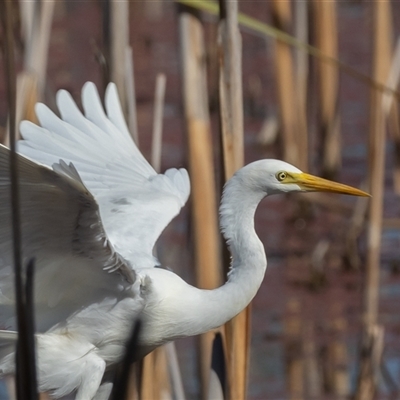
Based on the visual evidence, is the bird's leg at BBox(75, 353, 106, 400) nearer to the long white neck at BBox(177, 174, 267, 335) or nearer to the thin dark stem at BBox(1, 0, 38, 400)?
the long white neck at BBox(177, 174, 267, 335)

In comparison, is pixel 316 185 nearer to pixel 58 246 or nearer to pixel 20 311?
pixel 58 246

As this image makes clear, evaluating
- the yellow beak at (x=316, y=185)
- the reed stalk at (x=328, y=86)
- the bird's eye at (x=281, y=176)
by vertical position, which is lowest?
the yellow beak at (x=316, y=185)

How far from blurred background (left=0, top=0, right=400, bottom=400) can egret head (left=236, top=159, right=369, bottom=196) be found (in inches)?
2.2

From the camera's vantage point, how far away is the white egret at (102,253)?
1850 mm

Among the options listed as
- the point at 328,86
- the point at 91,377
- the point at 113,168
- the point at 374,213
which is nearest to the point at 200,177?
the point at 113,168

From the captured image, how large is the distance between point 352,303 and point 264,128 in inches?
65.1

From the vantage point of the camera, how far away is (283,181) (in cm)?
195

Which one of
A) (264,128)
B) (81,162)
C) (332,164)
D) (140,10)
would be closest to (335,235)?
(332,164)

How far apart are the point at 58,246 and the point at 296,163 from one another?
7.38 feet

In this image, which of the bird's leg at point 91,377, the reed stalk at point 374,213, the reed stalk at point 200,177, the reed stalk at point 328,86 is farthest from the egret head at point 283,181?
the reed stalk at point 328,86

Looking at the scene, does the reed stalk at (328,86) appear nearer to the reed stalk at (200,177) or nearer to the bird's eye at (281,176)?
the reed stalk at (200,177)

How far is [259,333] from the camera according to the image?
337cm

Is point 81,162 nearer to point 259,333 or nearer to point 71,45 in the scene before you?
point 259,333

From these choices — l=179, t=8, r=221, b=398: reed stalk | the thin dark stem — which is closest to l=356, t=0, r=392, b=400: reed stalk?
l=179, t=8, r=221, b=398: reed stalk
